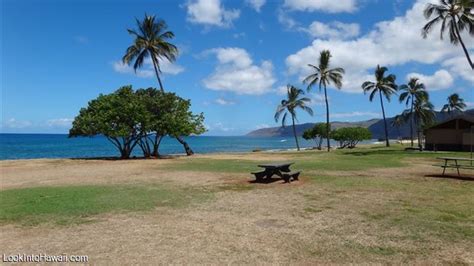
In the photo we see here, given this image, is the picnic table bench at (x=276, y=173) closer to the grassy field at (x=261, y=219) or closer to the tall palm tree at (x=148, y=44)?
the grassy field at (x=261, y=219)

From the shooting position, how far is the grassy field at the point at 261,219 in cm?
561

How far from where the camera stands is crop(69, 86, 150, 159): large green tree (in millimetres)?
27141

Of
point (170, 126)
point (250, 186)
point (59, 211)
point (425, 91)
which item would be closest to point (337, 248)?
point (59, 211)

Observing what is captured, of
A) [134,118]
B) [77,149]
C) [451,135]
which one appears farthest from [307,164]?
[77,149]

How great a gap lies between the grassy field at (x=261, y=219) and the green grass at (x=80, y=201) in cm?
2

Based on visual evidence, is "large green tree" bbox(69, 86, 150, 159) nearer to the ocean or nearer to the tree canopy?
the tree canopy

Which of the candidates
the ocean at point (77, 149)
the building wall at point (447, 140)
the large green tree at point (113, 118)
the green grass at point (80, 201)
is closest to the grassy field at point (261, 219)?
the green grass at point (80, 201)

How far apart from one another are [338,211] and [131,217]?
13.8 ft

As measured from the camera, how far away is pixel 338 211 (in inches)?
326

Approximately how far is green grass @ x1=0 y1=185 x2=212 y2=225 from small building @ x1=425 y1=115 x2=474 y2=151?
103 ft

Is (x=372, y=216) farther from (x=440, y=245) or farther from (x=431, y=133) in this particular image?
(x=431, y=133)

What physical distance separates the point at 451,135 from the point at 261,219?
3553cm

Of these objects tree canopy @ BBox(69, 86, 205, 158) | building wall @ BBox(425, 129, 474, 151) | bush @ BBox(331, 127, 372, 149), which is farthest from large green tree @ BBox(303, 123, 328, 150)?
tree canopy @ BBox(69, 86, 205, 158)

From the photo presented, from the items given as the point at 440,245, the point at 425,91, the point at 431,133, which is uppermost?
the point at 425,91
